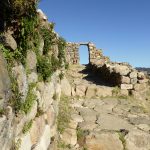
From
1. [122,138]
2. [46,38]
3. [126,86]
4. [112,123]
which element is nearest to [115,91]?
[126,86]

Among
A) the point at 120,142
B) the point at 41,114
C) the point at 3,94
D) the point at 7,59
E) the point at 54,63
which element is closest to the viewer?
the point at 3,94

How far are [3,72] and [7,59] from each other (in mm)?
641

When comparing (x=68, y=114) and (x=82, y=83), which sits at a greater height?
(x=82, y=83)

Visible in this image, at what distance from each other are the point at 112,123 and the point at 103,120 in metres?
0.41

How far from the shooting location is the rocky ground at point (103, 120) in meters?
10.9

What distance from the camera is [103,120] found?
12.8 m

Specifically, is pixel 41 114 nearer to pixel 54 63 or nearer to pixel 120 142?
pixel 54 63

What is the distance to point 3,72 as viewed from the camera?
6004 mm

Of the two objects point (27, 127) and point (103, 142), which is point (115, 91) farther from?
point (27, 127)

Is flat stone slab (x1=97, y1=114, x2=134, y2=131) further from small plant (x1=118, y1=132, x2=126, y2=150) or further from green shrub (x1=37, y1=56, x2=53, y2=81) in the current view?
green shrub (x1=37, y1=56, x2=53, y2=81)

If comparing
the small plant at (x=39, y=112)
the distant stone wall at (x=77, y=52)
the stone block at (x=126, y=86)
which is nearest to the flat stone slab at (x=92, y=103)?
the stone block at (x=126, y=86)

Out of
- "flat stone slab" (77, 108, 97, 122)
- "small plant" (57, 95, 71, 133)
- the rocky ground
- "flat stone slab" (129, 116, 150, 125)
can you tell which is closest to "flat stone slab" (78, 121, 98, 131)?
the rocky ground

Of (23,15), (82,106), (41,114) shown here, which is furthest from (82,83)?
(23,15)

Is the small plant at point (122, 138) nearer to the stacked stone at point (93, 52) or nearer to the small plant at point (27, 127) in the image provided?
the small plant at point (27, 127)
